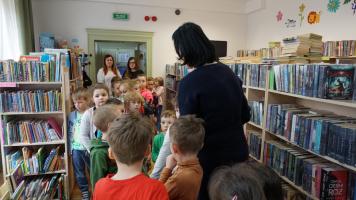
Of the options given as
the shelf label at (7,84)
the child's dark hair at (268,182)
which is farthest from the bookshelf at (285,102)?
the shelf label at (7,84)

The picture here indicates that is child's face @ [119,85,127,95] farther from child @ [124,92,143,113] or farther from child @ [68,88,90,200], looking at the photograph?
child @ [68,88,90,200]

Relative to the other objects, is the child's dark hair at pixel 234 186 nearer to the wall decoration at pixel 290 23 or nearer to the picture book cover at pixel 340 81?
the picture book cover at pixel 340 81

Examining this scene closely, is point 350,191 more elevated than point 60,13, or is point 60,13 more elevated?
point 60,13

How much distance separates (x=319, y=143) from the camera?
1.96 metres

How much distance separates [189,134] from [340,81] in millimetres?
1297

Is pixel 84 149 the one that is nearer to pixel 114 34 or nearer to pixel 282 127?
pixel 282 127

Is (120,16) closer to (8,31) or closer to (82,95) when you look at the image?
(8,31)

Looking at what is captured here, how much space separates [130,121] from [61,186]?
2.04 meters

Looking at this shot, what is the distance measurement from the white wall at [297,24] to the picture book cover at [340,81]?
2.33 meters

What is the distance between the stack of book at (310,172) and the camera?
1854 millimetres

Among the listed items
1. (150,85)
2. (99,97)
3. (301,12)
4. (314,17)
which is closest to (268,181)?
(99,97)

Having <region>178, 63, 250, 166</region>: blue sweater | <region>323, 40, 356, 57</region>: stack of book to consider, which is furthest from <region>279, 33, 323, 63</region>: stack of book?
<region>178, 63, 250, 166</region>: blue sweater

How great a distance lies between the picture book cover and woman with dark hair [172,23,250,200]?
929 mm

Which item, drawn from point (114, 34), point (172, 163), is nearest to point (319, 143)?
point (172, 163)
